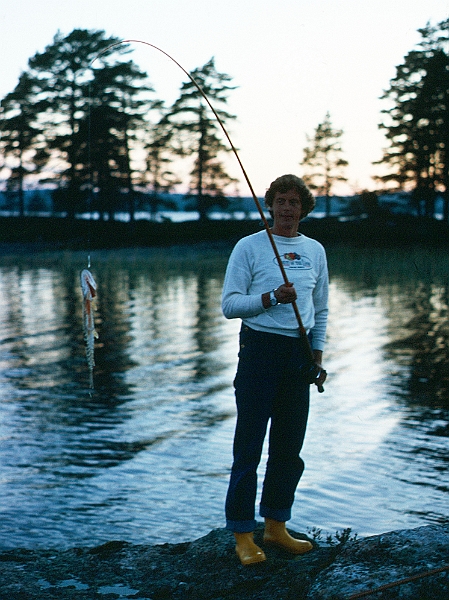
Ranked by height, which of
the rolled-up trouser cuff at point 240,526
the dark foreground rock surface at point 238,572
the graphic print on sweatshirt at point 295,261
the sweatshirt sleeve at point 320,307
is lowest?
the dark foreground rock surface at point 238,572

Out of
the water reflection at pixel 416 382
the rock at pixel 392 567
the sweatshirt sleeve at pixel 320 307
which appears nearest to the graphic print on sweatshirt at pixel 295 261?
the sweatshirt sleeve at pixel 320 307

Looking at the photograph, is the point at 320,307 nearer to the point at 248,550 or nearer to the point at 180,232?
the point at 248,550

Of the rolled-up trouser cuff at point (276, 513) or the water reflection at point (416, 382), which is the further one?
the water reflection at point (416, 382)

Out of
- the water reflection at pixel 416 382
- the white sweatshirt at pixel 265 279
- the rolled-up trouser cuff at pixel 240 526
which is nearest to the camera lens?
the white sweatshirt at pixel 265 279

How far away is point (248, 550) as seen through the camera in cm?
412

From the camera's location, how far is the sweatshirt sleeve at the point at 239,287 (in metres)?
3.84

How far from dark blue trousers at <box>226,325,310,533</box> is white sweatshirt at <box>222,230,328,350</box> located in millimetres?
64

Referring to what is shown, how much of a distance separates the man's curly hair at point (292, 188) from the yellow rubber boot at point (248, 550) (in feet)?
A: 4.70

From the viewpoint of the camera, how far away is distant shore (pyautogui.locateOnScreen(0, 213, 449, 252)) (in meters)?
49.9

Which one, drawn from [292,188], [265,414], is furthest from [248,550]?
[292,188]

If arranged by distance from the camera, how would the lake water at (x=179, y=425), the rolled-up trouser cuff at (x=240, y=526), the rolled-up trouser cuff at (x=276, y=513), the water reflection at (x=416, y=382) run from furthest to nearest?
the water reflection at (x=416, y=382) → the lake water at (x=179, y=425) → the rolled-up trouser cuff at (x=276, y=513) → the rolled-up trouser cuff at (x=240, y=526)

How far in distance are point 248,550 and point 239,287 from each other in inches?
46.4

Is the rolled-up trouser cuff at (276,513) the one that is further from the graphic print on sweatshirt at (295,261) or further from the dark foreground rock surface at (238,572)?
the graphic print on sweatshirt at (295,261)

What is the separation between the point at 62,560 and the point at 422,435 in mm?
5047
